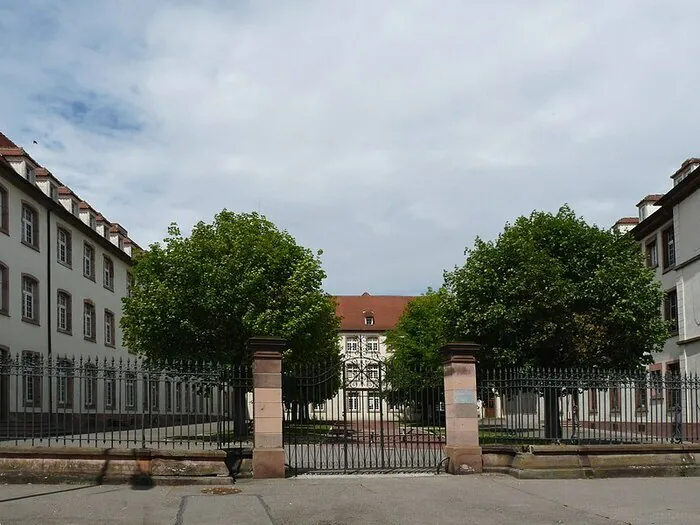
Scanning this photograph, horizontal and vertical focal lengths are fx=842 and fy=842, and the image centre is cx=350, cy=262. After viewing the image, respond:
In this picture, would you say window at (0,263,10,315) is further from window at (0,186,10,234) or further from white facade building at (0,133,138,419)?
window at (0,186,10,234)

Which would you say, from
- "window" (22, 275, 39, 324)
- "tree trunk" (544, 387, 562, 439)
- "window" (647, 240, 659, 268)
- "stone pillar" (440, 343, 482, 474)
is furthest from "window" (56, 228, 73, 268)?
"window" (647, 240, 659, 268)

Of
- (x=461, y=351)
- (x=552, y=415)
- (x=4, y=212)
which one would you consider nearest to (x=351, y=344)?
(x=4, y=212)

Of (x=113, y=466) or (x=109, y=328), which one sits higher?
(x=109, y=328)

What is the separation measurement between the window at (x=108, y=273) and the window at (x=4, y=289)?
12349 mm

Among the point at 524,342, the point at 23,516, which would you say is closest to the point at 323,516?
the point at 23,516

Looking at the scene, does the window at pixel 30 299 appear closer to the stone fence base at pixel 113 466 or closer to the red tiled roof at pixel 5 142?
the red tiled roof at pixel 5 142

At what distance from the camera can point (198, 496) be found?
521 inches

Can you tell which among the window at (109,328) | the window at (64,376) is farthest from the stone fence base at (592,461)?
the window at (109,328)

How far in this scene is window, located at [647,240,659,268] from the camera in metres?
34.9

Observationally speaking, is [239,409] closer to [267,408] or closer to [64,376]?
[267,408]

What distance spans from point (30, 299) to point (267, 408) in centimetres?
2129

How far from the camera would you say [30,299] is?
3344cm

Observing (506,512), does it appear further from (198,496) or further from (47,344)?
(47,344)

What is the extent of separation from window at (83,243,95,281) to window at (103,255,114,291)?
7.25ft
